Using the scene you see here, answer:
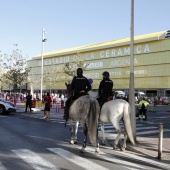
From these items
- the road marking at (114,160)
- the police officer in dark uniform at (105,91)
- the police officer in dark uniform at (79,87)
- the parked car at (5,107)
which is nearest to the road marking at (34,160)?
the road marking at (114,160)

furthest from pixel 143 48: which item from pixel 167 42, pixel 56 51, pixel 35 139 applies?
pixel 35 139

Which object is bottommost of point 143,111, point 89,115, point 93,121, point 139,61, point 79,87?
point 143,111

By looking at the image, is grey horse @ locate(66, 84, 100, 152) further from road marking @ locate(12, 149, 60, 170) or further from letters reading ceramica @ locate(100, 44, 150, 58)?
letters reading ceramica @ locate(100, 44, 150, 58)

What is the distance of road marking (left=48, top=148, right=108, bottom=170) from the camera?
22.6ft

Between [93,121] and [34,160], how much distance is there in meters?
2.13

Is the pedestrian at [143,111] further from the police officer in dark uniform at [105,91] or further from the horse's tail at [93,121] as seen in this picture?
the horse's tail at [93,121]

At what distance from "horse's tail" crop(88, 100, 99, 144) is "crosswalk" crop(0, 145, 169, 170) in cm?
45

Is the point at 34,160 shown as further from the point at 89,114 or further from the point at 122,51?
the point at 122,51

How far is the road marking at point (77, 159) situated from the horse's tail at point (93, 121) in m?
0.82

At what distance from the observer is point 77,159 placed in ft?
25.0

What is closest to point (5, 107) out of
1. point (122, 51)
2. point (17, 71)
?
point (17, 71)

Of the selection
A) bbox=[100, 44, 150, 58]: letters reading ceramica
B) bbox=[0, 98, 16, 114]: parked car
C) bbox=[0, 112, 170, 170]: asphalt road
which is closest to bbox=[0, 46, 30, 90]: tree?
bbox=[0, 98, 16, 114]: parked car

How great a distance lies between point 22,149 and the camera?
344 inches

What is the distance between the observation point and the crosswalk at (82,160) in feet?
22.6
